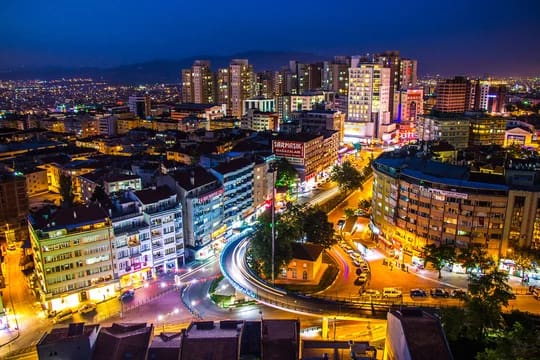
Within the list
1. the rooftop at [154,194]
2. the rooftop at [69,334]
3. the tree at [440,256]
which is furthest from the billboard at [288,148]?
the rooftop at [69,334]

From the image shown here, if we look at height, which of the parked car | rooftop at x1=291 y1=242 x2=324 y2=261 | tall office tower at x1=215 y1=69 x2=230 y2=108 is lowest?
the parked car

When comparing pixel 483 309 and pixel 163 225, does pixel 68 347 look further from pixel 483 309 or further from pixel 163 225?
pixel 483 309

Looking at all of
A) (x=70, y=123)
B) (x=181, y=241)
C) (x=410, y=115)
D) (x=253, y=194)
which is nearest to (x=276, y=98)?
(x=410, y=115)

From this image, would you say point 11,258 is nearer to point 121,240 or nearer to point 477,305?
point 121,240

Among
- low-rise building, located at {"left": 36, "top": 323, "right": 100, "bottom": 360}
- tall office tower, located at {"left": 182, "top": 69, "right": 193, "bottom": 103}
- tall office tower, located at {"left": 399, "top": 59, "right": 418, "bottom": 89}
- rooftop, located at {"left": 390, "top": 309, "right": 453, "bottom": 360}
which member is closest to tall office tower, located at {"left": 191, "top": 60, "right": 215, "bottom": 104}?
tall office tower, located at {"left": 182, "top": 69, "right": 193, "bottom": 103}

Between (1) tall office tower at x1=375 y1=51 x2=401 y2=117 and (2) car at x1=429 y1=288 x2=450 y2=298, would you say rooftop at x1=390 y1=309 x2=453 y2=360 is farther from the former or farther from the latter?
(1) tall office tower at x1=375 y1=51 x2=401 y2=117
